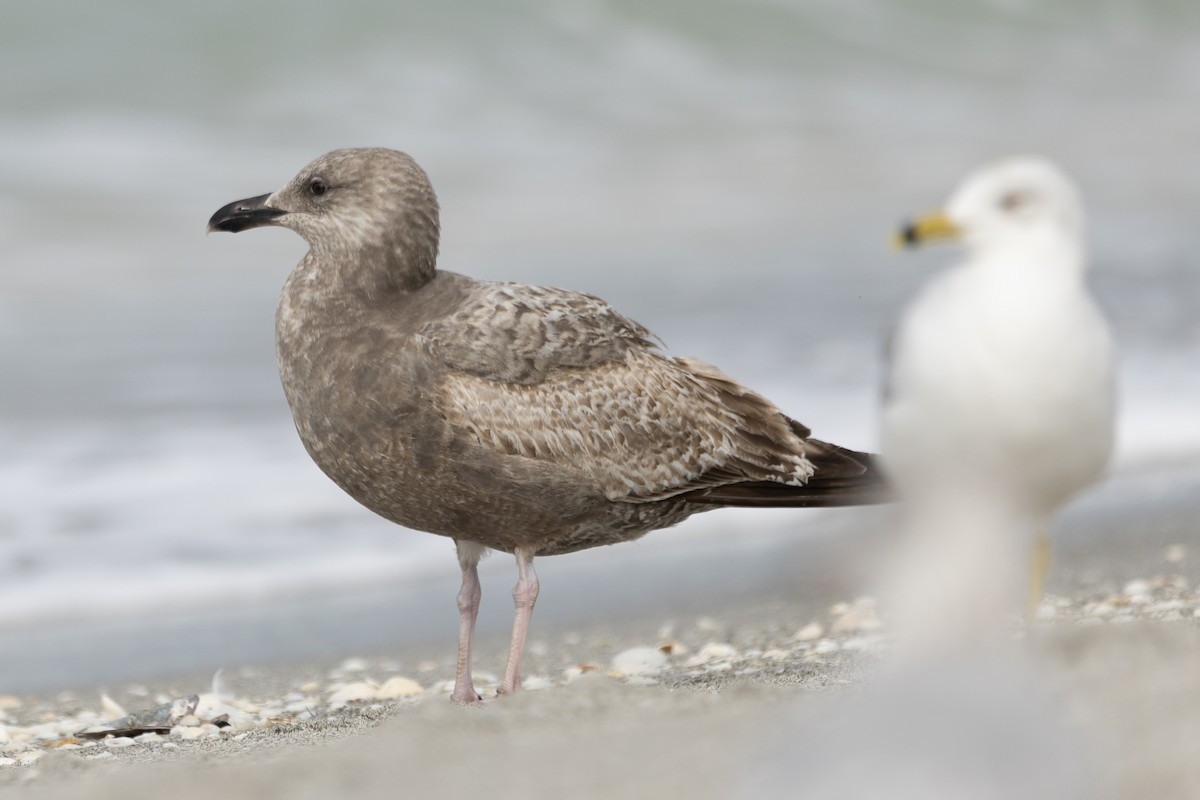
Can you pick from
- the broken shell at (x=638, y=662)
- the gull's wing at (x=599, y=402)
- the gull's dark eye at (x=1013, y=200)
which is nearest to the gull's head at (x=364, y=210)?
the gull's wing at (x=599, y=402)

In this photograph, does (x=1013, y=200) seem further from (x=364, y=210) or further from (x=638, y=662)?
(x=638, y=662)

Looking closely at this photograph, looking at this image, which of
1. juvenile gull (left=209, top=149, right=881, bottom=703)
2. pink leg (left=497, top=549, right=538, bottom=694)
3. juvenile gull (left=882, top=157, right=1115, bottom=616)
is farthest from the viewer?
pink leg (left=497, top=549, right=538, bottom=694)

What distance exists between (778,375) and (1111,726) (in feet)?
24.5

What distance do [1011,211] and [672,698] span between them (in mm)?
1644

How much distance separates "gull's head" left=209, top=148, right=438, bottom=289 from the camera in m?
5.39

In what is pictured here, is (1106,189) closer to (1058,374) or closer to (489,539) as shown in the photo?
(489,539)

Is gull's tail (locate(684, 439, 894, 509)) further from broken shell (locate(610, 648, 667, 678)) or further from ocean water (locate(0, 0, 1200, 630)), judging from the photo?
ocean water (locate(0, 0, 1200, 630))

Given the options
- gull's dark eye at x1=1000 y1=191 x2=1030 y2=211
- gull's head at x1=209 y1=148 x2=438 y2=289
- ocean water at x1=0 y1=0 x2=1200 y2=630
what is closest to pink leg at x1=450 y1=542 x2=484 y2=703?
gull's head at x1=209 y1=148 x2=438 y2=289

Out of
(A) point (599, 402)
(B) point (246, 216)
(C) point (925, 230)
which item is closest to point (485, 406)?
(A) point (599, 402)

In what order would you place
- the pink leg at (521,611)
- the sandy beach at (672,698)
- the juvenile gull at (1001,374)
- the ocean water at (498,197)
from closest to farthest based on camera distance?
the juvenile gull at (1001,374)
the sandy beach at (672,698)
the pink leg at (521,611)
the ocean water at (498,197)

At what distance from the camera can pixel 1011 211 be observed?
305 cm

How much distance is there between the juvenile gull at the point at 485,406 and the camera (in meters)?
5.02

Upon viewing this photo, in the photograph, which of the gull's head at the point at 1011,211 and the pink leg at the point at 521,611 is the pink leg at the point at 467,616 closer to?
the pink leg at the point at 521,611

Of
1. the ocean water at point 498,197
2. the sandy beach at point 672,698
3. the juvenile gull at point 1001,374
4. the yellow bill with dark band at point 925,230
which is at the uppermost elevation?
the ocean water at point 498,197
